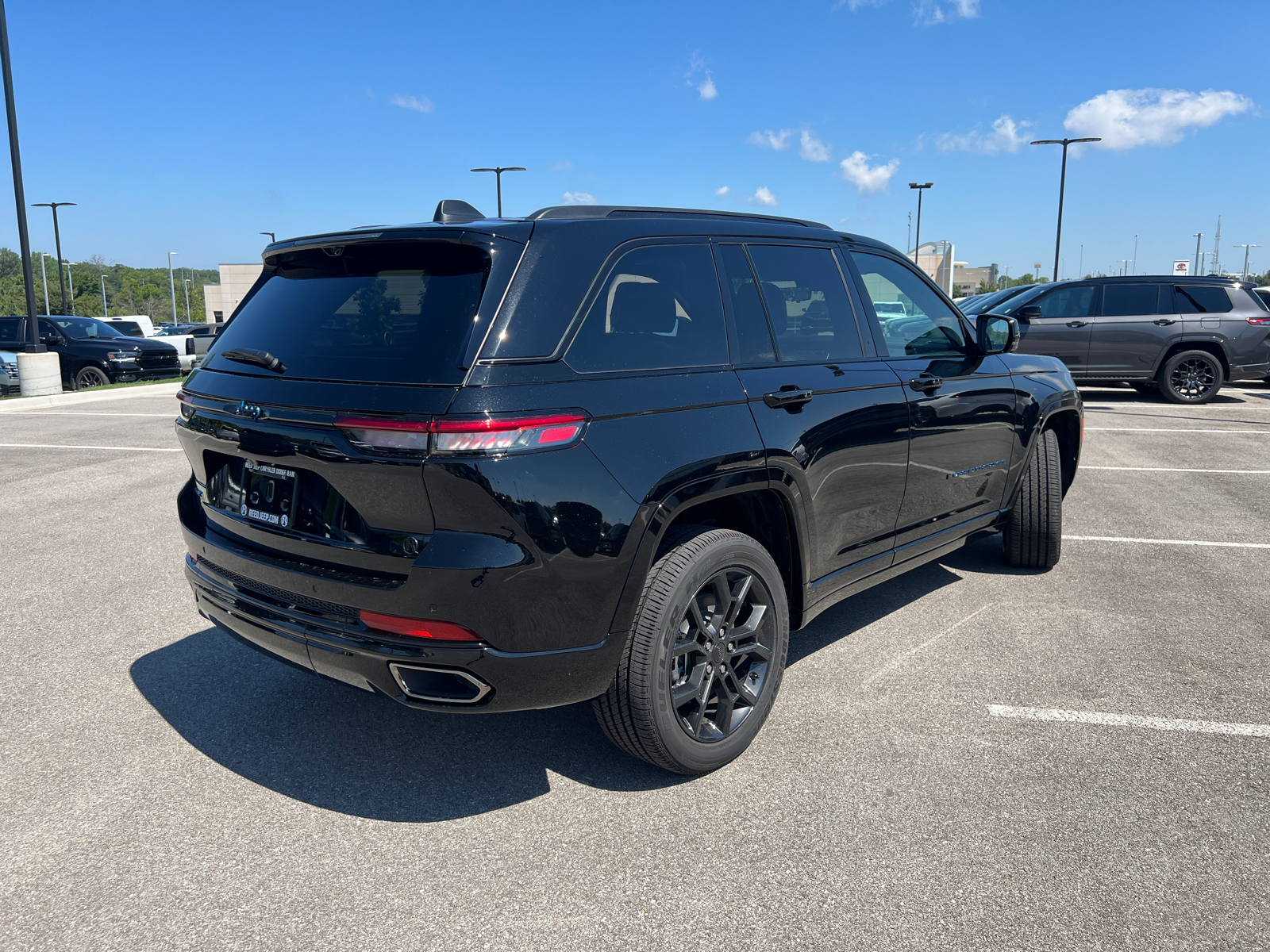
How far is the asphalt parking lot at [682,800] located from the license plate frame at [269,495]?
93 centimetres

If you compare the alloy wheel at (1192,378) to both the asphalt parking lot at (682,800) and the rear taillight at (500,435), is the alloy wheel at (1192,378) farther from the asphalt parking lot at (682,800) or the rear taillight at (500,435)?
the rear taillight at (500,435)

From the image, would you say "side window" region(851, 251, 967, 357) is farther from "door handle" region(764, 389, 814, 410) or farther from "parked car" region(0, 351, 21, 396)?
"parked car" region(0, 351, 21, 396)

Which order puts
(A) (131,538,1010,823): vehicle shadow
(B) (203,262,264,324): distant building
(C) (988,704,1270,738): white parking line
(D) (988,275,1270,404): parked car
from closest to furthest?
1. (A) (131,538,1010,823): vehicle shadow
2. (C) (988,704,1270,738): white parking line
3. (D) (988,275,1270,404): parked car
4. (B) (203,262,264,324): distant building

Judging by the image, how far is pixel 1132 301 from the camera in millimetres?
13859

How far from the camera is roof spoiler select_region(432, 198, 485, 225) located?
317 cm

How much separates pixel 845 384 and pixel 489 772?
2.01m

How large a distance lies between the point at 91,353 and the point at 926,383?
1881 centimetres

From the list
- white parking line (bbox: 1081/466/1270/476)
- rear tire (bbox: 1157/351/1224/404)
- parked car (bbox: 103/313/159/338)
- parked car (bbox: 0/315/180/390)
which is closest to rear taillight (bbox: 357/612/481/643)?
white parking line (bbox: 1081/466/1270/476)

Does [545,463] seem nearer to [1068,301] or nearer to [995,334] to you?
[995,334]

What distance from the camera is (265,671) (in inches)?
157

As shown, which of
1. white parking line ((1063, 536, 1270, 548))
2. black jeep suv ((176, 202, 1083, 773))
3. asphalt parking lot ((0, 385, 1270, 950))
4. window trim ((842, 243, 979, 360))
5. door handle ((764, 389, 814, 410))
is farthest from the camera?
white parking line ((1063, 536, 1270, 548))

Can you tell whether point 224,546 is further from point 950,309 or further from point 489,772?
point 950,309

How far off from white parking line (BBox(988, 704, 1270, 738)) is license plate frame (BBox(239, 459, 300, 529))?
8.97 ft

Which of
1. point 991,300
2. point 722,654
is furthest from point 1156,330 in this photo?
point 722,654
